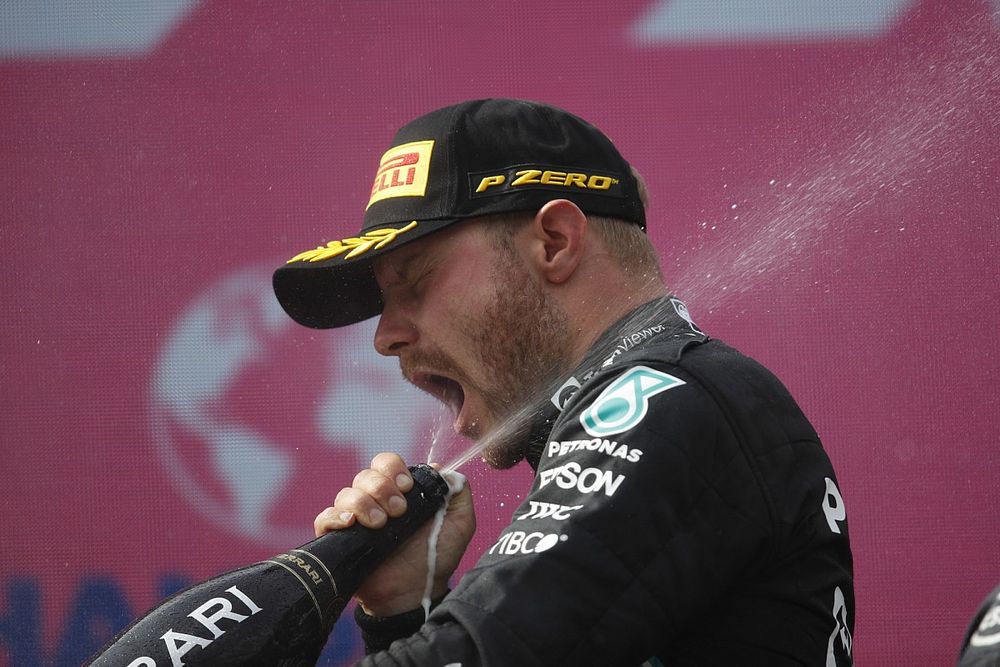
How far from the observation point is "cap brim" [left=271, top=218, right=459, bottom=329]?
1477 mm

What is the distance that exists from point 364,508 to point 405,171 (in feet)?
1.46

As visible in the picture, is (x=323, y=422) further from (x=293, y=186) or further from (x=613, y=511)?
(x=613, y=511)

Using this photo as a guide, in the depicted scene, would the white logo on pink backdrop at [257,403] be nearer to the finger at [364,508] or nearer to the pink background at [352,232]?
the pink background at [352,232]

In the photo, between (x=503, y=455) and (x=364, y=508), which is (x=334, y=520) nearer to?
(x=364, y=508)

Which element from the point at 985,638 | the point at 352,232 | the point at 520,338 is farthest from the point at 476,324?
the point at 352,232

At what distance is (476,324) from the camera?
4.51 feet

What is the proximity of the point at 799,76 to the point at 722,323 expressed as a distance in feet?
2.37

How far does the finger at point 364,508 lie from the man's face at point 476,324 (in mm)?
199

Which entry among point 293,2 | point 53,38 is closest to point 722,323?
point 293,2

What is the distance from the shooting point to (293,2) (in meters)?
2.96

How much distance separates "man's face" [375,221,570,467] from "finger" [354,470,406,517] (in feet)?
0.54

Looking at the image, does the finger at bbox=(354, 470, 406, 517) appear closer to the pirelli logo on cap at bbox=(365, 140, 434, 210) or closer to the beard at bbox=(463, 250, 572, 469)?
the beard at bbox=(463, 250, 572, 469)

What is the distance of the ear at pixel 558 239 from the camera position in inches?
52.6

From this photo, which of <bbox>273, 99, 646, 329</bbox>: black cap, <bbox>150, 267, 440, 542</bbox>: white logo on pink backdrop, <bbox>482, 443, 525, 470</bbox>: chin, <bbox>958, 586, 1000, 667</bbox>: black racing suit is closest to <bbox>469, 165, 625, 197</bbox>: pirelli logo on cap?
<bbox>273, 99, 646, 329</bbox>: black cap
